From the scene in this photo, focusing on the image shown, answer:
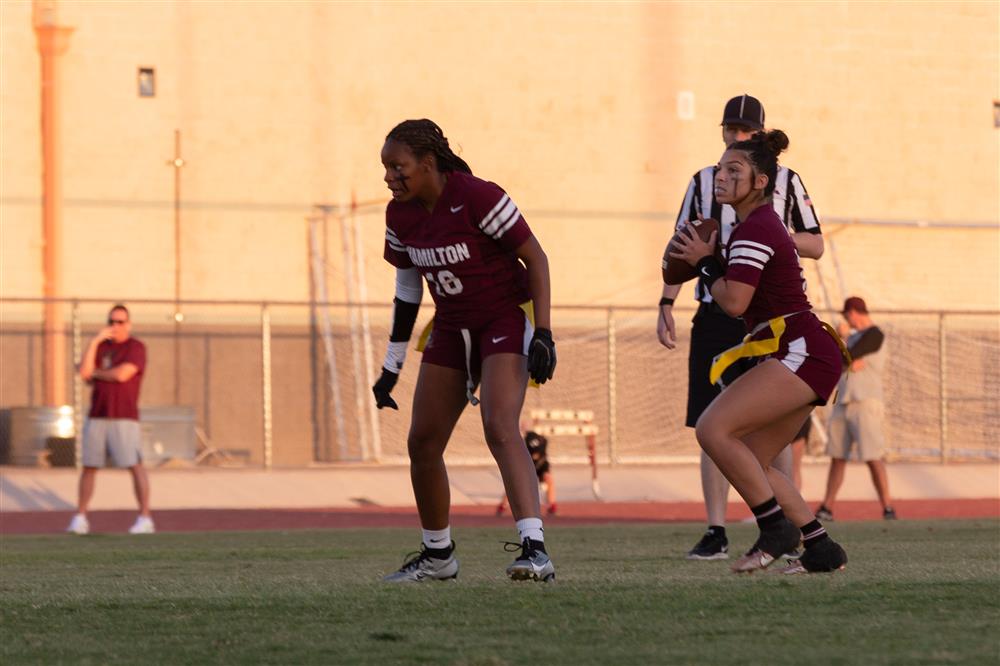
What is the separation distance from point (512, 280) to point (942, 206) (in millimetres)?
22179

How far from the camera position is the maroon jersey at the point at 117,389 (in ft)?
48.4

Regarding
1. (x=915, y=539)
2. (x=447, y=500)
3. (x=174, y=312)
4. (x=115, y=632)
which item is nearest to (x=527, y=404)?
(x=174, y=312)

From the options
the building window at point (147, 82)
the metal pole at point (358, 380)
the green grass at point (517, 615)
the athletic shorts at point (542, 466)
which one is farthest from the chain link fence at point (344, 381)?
the green grass at point (517, 615)

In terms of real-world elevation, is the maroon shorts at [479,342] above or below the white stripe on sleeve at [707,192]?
below

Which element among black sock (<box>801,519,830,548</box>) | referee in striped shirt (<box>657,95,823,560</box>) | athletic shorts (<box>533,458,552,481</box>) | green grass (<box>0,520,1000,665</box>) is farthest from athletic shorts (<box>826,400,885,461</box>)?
black sock (<box>801,519,830,548</box>)

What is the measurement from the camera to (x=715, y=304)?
8906mm

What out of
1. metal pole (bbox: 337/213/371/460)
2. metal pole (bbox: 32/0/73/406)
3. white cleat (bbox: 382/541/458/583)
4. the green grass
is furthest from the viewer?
metal pole (bbox: 337/213/371/460)

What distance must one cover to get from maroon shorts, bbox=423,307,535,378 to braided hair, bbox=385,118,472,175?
615mm

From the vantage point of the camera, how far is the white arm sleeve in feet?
23.3

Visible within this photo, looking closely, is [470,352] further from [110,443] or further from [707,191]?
[110,443]

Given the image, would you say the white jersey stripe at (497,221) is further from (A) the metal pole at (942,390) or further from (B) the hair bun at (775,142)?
(A) the metal pole at (942,390)

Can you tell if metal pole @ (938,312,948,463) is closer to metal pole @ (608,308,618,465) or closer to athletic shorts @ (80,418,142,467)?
metal pole @ (608,308,618,465)

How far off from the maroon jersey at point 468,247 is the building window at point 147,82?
58.4 ft

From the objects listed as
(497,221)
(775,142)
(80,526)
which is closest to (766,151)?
(775,142)
